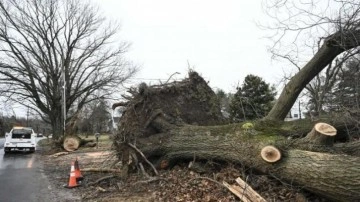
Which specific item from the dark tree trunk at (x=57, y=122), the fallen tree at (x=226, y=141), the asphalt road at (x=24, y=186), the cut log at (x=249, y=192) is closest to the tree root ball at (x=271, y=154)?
the fallen tree at (x=226, y=141)

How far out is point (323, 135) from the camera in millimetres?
6613

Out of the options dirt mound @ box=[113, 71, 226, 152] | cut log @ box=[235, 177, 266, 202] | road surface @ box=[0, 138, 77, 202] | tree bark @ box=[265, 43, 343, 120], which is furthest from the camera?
dirt mound @ box=[113, 71, 226, 152]

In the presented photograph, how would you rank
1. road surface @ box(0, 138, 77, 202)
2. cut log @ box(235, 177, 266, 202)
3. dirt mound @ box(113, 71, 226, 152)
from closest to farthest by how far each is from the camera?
cut log @ box(235, 177, 266, 202) < road surface @ box(0, 138, 77, 202) < dirt mound @ box(113, 71, 226, 152)

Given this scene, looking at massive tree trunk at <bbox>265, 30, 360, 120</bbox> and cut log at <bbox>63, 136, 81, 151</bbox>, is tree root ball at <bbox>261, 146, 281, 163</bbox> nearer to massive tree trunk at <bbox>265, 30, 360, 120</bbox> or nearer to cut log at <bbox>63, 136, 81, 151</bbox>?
massive tree trunk at <bbox>265, 30, 360, 120</bbox>

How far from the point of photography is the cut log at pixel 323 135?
6.58 m

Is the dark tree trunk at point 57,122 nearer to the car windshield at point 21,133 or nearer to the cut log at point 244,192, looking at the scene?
the car windshield at point 21,133

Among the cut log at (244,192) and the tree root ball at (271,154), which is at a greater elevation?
the tree root ball at (271,154)

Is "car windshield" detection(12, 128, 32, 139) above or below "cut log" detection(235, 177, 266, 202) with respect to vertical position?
above

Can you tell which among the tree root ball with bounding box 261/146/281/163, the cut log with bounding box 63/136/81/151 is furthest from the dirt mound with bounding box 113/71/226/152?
the cut log with bounding box 63/136/81/151

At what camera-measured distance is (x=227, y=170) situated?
7.91 meters

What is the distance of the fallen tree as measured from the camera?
589 cm

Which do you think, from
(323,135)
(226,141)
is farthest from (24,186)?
(323,135)

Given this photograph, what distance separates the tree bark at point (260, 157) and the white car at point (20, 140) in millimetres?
16098

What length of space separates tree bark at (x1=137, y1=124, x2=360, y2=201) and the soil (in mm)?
206
